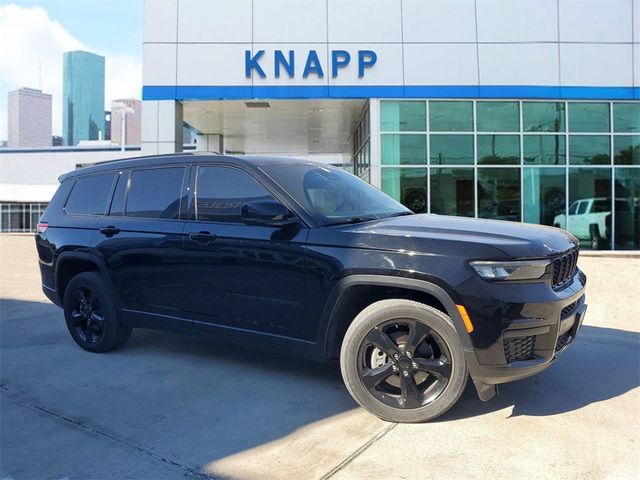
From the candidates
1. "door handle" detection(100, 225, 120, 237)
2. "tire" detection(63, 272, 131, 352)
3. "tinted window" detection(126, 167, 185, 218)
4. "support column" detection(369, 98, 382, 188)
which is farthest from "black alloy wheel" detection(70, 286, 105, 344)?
"support column" detection(369, 98, 382, 188)

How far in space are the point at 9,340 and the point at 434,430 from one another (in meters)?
4.70

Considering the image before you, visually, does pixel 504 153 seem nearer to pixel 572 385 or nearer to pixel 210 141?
pixel 572 385

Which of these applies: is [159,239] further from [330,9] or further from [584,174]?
[584,174]

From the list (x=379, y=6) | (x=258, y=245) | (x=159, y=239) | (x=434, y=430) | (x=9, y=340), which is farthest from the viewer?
(x=379, y=6)

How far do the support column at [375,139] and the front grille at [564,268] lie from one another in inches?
448

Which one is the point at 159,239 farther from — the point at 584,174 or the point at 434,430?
the point at 584,174

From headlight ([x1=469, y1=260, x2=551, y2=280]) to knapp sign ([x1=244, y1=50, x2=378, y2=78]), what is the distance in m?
12.7

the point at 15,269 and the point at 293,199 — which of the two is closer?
the point at 293,199

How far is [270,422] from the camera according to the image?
3.58 metres

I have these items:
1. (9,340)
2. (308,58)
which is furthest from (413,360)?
(308,58)

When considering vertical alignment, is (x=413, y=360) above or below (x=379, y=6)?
below

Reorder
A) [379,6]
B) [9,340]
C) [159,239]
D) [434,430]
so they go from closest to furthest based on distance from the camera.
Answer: [434,430]
[159,239]
[9,340]
[379,6]

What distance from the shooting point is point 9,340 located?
5762mm

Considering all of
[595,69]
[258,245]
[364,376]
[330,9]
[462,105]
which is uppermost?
[330,9]
